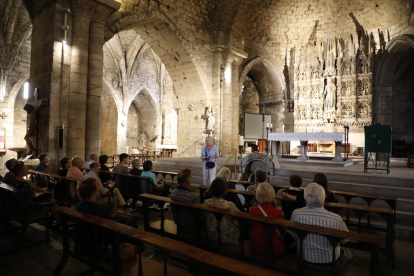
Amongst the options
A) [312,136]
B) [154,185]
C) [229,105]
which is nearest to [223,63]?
[229,105]

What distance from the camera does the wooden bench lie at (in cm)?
364

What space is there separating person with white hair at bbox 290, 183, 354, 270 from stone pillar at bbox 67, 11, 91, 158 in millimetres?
7321

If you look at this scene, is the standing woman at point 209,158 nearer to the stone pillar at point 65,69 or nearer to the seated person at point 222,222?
the seated person at point 222,222

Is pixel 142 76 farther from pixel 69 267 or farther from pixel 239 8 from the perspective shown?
pixel 69 267

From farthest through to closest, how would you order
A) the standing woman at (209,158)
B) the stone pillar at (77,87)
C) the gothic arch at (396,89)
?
1. the gothic arch at (396,89)
2. the stone pillar at (77,87)
3. the standing woman at (209,158)

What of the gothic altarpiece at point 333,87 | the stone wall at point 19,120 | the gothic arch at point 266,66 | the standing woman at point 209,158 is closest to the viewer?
the standing woman at point 209,158

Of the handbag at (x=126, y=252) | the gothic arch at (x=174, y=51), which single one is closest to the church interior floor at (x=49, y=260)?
the handbag at (x=126, y=252)

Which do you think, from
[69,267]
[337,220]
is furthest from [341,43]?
[69,267]

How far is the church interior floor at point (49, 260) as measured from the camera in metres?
2.98

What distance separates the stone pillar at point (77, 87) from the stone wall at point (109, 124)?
41.6 feet

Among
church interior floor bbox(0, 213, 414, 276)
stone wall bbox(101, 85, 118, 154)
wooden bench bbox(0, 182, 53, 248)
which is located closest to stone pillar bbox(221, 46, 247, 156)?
church interior floor bbox(0, 213, 414, 276)

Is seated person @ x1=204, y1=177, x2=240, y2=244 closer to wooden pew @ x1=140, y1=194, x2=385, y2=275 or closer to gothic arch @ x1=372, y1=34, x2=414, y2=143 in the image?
wooden pew @ x1=140, y1=194, x2=385, y2=275

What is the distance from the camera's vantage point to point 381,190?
557 cm

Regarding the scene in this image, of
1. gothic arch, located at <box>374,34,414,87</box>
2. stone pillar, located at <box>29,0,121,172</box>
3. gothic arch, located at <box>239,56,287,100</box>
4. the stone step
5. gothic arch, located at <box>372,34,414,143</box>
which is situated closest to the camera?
A: the stone step
